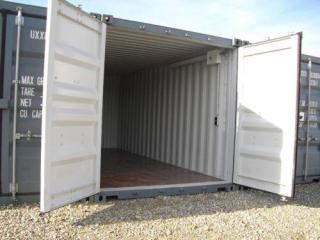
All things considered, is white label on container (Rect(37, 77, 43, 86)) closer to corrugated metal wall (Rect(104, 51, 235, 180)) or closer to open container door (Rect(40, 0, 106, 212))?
open container door (Rect(40, 0, 106, 212))

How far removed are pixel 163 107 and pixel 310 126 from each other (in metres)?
3.74

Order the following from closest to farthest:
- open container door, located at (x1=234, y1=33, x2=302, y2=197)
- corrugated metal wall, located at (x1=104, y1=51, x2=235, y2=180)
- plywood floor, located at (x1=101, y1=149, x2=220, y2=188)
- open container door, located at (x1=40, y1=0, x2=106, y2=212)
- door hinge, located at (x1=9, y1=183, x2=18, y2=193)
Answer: open container door, located at (x1=40, y1=0, x2=106, y2=212) → door hinge, located at (x1=9, y1=183, x2=18, y2=193) → open container door, located at (x1=234, y1=33, x2=302, y2=197) → plywood floor, located at (x1=101, y1=149, x2=220, y2=188) → corrugated metal wall, located at (x1=104, y1=51, x2=235, y2=180)

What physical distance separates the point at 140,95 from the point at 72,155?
6718 millimetres

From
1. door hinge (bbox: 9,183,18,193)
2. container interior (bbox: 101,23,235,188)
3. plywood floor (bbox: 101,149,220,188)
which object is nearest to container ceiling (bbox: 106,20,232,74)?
container interior (bbox: 101,23,235,188)

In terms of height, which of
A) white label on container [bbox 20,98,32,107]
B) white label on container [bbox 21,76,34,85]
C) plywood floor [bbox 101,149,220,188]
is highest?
white label on container [bbox 21,76,34,85]

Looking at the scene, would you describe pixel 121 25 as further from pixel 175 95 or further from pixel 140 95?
pixel 140 95

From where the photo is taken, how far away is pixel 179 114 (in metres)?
9.55

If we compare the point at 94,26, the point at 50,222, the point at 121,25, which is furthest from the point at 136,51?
the point at 50,222

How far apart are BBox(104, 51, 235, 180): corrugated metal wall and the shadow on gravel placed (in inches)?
35.0

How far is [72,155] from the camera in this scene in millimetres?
5141

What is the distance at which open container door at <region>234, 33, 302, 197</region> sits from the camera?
20.0 ft

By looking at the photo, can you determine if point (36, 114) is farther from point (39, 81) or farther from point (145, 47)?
point (145, 47)

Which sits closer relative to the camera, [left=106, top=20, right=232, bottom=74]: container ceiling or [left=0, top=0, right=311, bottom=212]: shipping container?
[left=0, top=0, right=311, bottom=212]: shipping container

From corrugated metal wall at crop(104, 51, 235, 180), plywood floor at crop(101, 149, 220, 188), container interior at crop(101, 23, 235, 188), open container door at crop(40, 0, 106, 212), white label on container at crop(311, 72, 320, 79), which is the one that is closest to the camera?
open container door at crop(40, 0, 106, 212)
